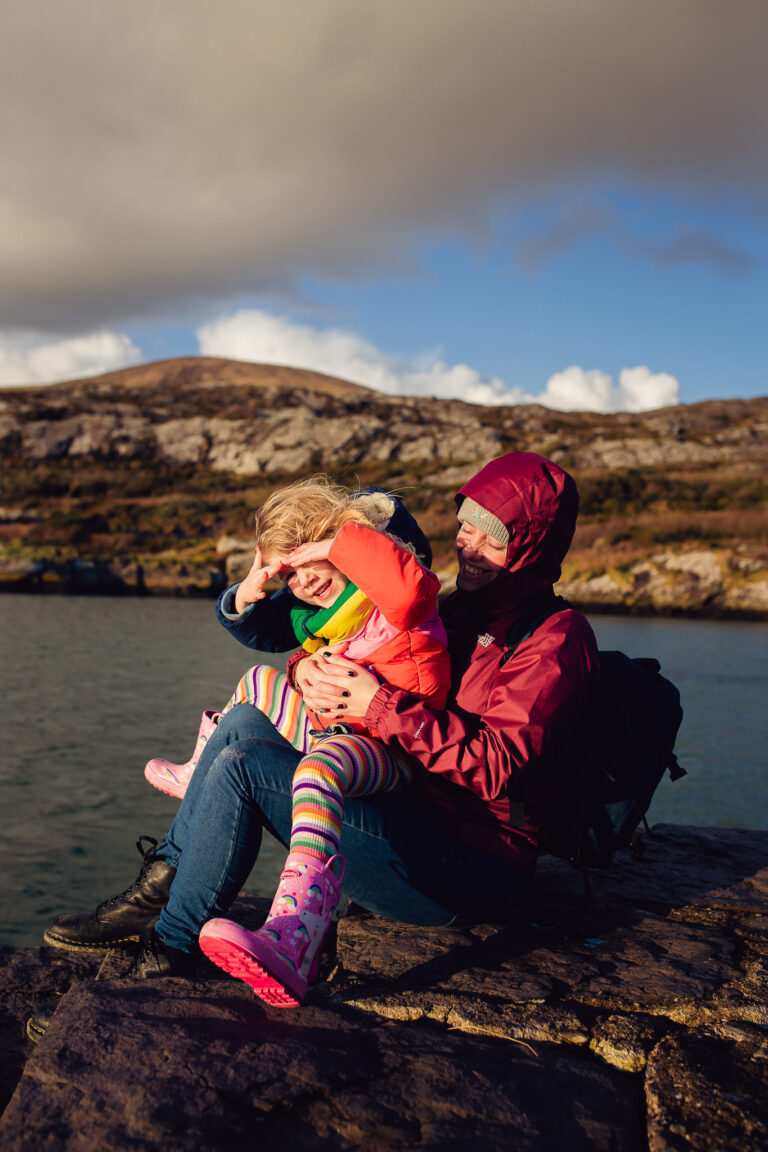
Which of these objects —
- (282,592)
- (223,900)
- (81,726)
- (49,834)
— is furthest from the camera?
(81,726)

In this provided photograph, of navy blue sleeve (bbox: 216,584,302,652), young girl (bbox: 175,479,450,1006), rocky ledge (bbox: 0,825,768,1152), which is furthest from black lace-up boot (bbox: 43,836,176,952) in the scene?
navy blue sleeve (bbox: 216,584,302,652)

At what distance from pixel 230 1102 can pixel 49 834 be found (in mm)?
5464

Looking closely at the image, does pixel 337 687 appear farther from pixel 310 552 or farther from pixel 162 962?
pixel 162 962

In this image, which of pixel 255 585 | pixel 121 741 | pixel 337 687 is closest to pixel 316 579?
pixel 255 585

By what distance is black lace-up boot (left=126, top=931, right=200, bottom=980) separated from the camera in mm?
2324

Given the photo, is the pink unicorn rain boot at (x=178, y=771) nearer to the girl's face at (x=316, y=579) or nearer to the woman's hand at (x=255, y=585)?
the woman's hand at (x=255, y=585)

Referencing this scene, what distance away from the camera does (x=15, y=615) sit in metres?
24.8

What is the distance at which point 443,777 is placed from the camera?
8.32 feet

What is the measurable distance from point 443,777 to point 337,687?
43 cm

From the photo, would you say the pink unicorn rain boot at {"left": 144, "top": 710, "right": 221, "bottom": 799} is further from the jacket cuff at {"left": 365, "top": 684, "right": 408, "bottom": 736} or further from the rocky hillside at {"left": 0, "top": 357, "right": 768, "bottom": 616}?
the rocky hillside at {"left": 0, "top": 357, "right": 768, "bottom": 616}

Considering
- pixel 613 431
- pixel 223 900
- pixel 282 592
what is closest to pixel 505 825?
pixel 223 900

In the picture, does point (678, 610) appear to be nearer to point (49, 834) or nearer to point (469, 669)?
point (49, 834)

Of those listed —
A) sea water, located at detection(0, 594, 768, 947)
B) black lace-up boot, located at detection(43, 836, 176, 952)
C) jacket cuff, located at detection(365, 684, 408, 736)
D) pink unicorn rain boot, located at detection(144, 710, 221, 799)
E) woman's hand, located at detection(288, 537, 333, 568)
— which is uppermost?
woman's hand, located at detection(288, 537, 333, 568)

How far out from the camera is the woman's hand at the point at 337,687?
8.25 ft
